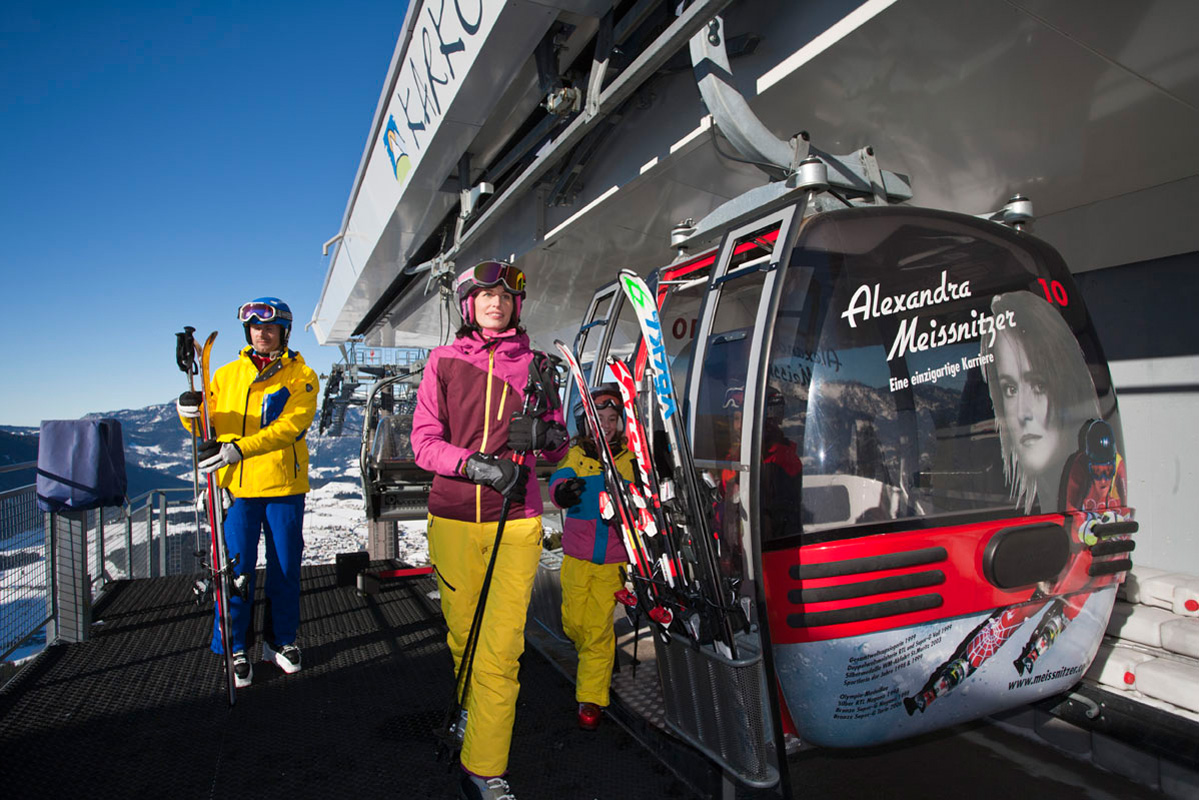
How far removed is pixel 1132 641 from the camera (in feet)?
9.39

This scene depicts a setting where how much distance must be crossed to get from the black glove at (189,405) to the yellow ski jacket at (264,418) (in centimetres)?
6

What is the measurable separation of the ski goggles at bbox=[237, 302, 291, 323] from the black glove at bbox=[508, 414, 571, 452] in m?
1.94

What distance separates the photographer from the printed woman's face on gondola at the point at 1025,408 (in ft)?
8.15

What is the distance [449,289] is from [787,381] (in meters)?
5.83

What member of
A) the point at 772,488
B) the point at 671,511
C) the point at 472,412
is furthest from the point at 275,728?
the point at 772,488

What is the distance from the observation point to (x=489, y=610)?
2.33 m

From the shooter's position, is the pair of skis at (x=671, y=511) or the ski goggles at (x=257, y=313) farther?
the ski goggles at (x=257, y=313)

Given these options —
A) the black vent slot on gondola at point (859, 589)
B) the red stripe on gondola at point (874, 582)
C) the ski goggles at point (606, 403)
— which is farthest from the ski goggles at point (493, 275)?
the black vent slot on gondola at point (859, 589)

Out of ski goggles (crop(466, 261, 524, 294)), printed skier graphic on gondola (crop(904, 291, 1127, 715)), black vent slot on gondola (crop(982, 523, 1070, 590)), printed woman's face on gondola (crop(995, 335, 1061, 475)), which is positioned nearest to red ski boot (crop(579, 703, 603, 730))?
printed skier graphic on gondola (crop(904, 291, 1127, 715))

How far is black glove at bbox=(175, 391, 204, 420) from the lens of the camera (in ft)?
10.9

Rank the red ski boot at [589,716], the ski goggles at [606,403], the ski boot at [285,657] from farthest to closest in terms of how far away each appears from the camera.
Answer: the ski boot at [285,657] < the ski goggles at [606,403] < the red ski boot at [589,716]

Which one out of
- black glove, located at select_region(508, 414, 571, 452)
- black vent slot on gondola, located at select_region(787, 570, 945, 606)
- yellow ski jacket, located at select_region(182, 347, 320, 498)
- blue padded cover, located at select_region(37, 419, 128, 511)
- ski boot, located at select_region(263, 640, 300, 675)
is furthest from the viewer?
blue padded cover, located at select_region(37, 419, 128, 511)

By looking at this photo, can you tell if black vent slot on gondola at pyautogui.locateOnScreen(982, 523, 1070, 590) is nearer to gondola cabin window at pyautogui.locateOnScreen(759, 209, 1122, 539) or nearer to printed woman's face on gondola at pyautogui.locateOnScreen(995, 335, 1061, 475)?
gondola cabin window at pyautogui.locateOnScreen(759, 209, 1122, 539)

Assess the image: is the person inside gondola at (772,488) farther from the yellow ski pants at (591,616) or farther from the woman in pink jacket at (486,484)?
the yellow ski pants at (591,616)
